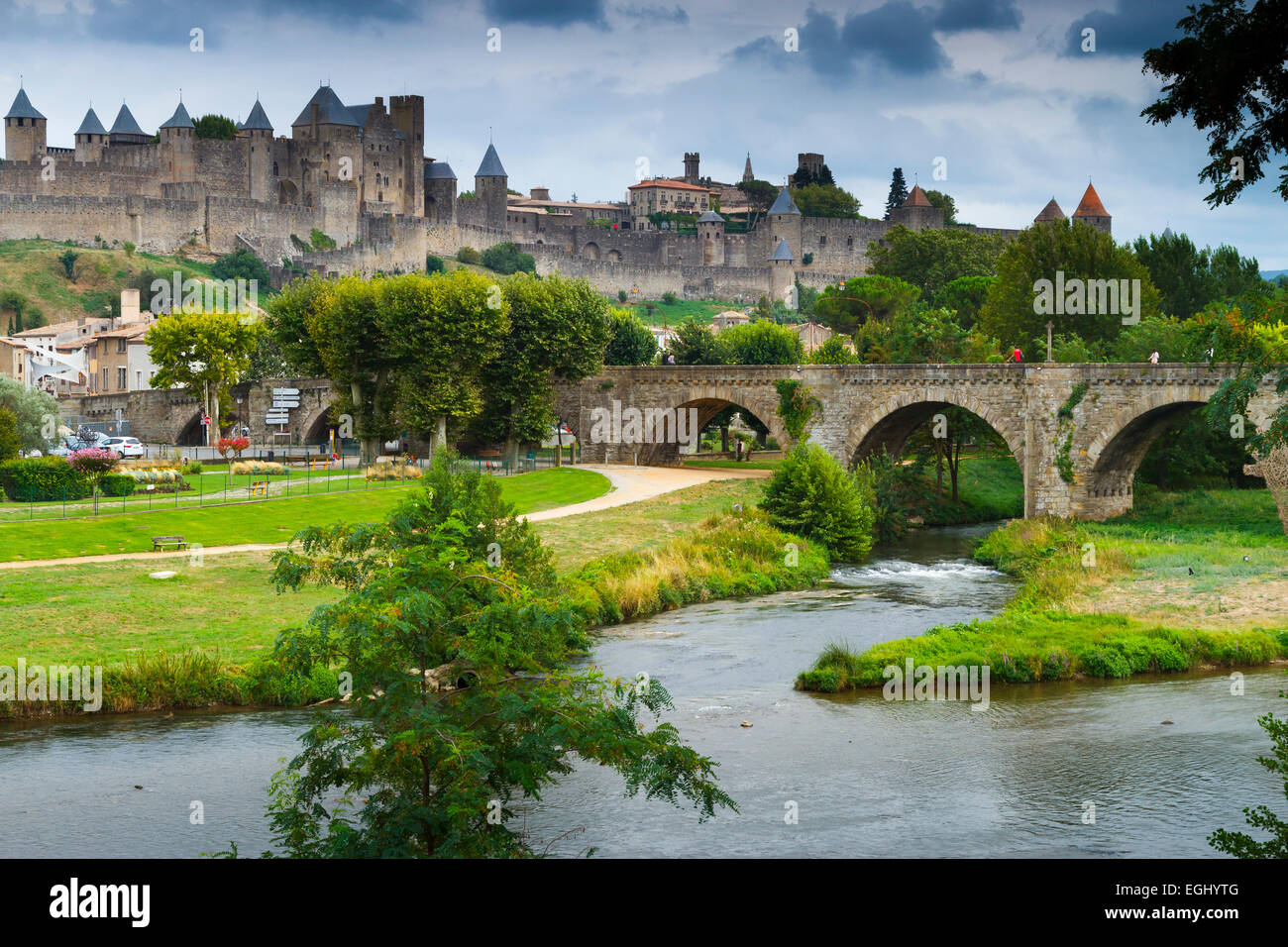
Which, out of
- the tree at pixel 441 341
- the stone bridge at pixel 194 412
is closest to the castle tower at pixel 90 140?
the stone bridge at pixel 194 412

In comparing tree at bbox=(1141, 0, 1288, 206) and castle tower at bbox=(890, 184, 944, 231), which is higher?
castle tower at bbox=(890, 184, 944, 231)

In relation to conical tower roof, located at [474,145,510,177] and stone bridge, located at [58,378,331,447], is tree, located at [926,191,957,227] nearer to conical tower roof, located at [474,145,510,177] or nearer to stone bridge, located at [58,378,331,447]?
conical tower roof, located at [474,145,510,177]

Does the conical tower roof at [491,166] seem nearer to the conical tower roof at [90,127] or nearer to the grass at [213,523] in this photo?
the conical tower roof at [90,127]

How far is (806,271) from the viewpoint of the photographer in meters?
126

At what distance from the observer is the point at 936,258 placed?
93000 mm

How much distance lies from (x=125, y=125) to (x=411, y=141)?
72.8 feet

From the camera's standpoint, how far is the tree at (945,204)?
128m

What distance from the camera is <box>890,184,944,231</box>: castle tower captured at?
126 metres

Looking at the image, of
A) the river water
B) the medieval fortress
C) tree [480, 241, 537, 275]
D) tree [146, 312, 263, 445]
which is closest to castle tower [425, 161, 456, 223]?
the medieval fortress

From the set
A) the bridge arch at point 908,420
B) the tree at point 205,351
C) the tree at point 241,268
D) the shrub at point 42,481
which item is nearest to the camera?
the shrub at point 42,481

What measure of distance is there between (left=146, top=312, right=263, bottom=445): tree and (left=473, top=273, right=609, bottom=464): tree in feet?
41.2

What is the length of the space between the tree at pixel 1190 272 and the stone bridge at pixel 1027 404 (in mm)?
20986
